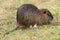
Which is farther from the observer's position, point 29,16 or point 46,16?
point 46,16

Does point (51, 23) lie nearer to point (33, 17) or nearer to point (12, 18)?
point (33, 17)

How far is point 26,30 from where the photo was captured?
6.54 meters

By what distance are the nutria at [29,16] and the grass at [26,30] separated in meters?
0.19

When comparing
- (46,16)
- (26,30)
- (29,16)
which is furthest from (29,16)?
(46,16)

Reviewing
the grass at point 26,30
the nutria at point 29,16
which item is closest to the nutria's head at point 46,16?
the nutria at point 29,16

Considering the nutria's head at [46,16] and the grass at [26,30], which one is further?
the nutria's head at [46,16]

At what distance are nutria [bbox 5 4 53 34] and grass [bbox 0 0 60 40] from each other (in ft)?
0.62

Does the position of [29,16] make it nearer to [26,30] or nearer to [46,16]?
[26,30]

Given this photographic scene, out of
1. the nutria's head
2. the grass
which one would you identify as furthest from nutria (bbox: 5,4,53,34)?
the grass

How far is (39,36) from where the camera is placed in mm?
6148

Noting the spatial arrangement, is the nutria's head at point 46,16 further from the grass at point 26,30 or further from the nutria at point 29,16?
the grass at point 26,30

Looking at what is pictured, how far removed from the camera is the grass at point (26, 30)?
6.16 metres

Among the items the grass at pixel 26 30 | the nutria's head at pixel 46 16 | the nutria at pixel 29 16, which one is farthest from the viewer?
the nutria's head at pixel 46 16

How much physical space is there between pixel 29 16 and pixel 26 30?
33cm
